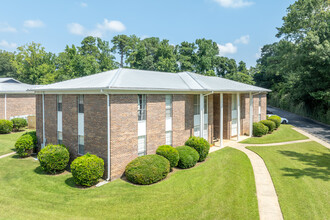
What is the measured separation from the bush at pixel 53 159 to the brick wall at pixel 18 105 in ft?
61.0

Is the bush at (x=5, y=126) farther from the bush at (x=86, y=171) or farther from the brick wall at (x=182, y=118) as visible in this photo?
the brick wall at (x=182, y=118)

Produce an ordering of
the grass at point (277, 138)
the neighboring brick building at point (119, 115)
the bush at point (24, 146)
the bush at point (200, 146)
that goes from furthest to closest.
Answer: the grass at point (277, 138), the bush at point (24, 146), the bush at point (200, 146), the neighboring brick building at point (119, 115)

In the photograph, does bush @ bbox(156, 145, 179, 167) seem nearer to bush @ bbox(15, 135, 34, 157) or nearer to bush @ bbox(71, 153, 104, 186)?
bush @ bbox(71, 153, 104, 186)

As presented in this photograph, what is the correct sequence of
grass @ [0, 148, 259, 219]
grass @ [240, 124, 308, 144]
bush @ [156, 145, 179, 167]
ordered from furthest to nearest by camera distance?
grass @ [240, 124, 308, 144] < bush @ [156, 145, 179, 167] < grass @ [0, 148, 259, 219]

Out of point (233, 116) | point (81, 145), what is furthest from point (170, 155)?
point (233, 116)

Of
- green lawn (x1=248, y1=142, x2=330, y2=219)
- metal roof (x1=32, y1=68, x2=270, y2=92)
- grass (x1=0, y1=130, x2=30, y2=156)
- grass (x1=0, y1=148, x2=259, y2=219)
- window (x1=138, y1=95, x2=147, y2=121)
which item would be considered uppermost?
metal roof (x1=32, y1=68, x2=270, y2=92)

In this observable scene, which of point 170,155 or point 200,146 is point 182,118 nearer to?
point 200,146

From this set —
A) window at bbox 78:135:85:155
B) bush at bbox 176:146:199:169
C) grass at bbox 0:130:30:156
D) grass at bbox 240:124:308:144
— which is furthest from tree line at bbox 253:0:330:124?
grass at bbox 0:130:30:156

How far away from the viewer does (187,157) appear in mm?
13914

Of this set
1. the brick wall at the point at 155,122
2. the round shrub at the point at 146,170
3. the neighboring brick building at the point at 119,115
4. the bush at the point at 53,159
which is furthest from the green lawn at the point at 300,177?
the bush at the point at 53,159

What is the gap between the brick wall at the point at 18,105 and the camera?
26406 mm

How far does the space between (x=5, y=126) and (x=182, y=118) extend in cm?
2147

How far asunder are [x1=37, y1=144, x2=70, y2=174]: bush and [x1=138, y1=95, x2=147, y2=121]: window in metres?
5.26

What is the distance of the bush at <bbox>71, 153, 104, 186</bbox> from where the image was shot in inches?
432
